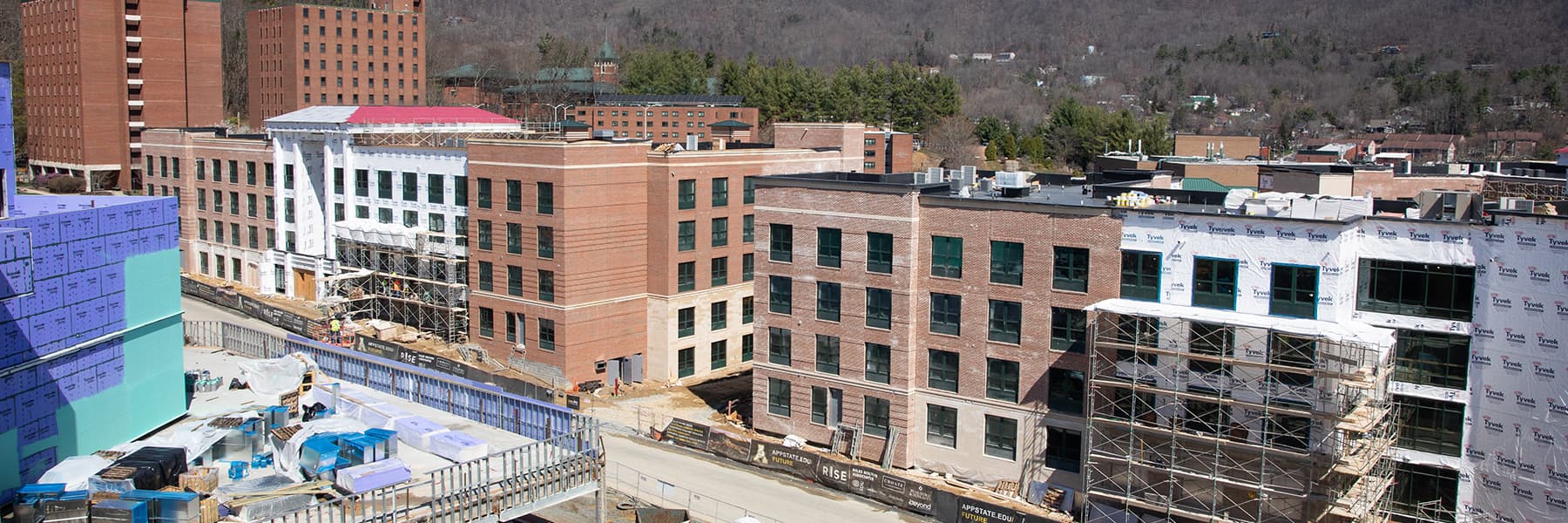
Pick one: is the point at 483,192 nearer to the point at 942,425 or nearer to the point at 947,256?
the point at 947,256

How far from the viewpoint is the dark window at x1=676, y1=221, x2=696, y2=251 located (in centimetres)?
A: 6003

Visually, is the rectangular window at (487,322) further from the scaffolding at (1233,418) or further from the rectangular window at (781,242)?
the scaffolding at (1233,418)

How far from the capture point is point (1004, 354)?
141ft

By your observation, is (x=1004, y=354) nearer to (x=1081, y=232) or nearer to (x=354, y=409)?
(x=1081, y=232)

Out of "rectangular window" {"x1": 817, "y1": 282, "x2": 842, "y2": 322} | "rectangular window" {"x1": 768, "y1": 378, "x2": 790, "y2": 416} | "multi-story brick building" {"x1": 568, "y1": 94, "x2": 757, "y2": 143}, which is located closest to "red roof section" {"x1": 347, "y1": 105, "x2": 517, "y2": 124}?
"rectangular window" {"x1": 768, "y1": 378, "x2": 790, "y2": 416}

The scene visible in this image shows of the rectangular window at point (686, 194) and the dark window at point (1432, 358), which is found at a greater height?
the rectangular window at point (686, 194)

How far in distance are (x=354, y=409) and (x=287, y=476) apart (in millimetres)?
7001

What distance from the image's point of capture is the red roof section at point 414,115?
69438mm

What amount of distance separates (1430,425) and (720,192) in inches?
1337

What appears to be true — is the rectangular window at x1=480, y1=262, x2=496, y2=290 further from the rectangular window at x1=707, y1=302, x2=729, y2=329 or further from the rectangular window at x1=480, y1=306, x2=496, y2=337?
the rectangular window at x1=707, y1=302, x2=729, y2=329

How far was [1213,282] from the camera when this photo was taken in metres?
39.0

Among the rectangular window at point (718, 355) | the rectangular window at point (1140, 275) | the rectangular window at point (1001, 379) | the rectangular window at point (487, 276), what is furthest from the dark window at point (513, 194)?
the rectangular window at point (1140, 275)

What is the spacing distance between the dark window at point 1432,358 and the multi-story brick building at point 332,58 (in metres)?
123

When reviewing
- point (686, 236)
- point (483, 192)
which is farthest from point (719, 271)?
point (483, 192)
